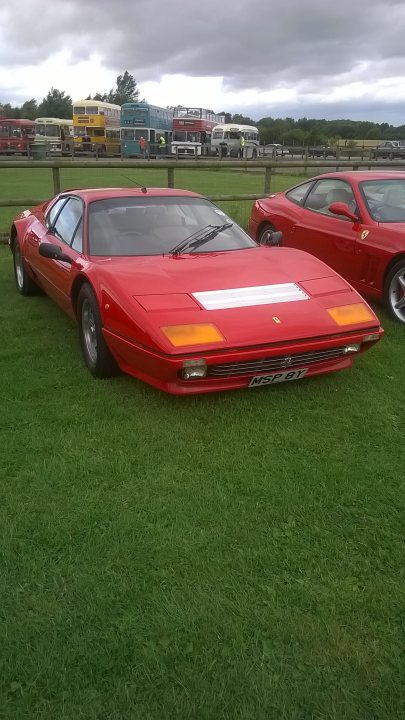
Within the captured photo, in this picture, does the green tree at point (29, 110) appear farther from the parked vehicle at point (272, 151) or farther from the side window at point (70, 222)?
the side window at point (70, 222)

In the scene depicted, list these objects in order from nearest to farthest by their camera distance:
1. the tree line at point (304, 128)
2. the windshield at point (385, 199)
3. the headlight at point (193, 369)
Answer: the headlight at point (193, 369) < the windshield at point (385, 199) < the tree line at point (304, 128)

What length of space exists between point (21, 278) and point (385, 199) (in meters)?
3.75

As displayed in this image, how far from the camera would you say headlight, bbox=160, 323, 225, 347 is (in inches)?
126

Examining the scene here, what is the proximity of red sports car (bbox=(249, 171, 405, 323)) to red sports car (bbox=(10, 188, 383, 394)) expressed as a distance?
1146 mm

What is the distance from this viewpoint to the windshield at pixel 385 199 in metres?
5.54

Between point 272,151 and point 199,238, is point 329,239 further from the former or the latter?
point 272,151

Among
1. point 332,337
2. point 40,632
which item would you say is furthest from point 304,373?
point 40,632

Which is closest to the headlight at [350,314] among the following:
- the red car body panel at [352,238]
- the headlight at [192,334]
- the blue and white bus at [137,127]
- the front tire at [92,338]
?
the headlight at [192,334]

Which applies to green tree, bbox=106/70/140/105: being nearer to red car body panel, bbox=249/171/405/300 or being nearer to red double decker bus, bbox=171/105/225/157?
red double decker bus, bbox=171/105/225/157

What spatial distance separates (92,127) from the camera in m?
41.8

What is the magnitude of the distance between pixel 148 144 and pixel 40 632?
126ft

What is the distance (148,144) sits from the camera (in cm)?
3738

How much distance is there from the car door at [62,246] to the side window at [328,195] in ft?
8.74

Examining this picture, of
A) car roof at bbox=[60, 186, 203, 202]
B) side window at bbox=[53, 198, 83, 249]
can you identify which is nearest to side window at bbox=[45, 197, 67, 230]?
side window at bbox=[53, 198, 83, 249]
